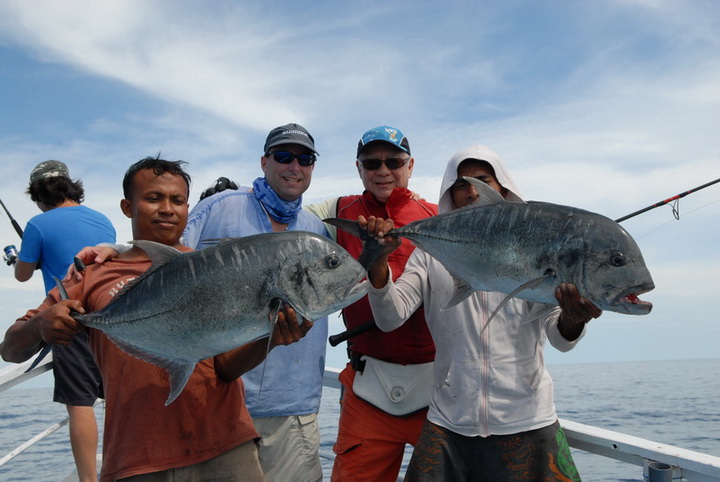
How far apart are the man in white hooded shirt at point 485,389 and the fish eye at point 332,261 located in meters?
0.60

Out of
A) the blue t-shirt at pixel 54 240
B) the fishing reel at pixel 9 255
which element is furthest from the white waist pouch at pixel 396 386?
the fishing reel at pixel 9 255

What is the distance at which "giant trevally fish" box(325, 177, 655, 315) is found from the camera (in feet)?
6.29

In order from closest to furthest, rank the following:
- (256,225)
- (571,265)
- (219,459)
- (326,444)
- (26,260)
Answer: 1. (571,265)
2. (219,459)
3. (256,225)
4. (26,260)
5. (326,444)

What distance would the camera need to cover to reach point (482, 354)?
8.48 feet

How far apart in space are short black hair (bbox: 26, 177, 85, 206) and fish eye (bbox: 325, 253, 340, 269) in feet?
11.6

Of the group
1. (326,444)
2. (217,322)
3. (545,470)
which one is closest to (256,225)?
(217,322)

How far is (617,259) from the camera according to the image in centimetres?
192

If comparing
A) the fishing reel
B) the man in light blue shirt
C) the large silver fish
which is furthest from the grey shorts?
the fishing reel

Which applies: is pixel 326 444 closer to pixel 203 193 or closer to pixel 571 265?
pixel 203 193

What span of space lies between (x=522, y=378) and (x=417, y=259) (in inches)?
32.0

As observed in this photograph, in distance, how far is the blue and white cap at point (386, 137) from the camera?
3.22m

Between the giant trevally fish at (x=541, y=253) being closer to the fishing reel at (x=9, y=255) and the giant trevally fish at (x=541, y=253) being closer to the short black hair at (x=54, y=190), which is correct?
the short black hair at (x=54, y=190)

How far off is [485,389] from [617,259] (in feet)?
3.10

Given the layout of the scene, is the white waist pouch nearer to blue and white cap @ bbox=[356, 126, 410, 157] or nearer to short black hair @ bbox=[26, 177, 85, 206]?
blue and white cap @ bbox=[356, 126, 410, 157]
